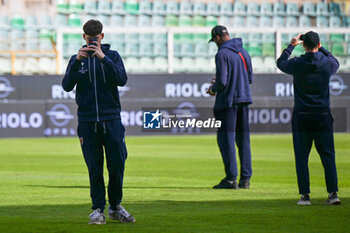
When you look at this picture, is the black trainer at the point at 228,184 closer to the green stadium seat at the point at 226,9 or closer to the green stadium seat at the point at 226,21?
the green stadium seat at the point at 226,21

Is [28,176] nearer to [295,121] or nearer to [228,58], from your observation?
[228,58]

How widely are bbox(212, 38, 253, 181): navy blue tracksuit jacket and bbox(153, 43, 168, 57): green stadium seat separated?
12.3 meters

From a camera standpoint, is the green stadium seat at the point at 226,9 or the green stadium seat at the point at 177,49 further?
the green stadium seat at the point at 226,9

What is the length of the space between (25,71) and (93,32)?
17.0 metres

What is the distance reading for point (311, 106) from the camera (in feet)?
25.3

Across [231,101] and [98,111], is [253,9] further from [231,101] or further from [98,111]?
[98,111]

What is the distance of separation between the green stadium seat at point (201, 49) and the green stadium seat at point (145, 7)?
12.6 ft

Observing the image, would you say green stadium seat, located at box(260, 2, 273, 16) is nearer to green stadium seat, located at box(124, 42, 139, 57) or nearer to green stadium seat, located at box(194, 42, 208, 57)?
green stadium seat, located at box(194, 42, 208, 57)

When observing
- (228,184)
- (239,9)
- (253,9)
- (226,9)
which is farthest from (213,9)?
(228,184)

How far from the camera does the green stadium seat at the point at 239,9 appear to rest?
88.0ft

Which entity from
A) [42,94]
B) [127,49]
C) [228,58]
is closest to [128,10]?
[127,49]

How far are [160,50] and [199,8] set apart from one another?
5.67 metres

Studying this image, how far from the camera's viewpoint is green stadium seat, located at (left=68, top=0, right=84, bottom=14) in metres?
26.2

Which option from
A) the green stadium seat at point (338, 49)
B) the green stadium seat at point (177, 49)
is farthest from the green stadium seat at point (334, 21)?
the green stadium seat at point (177, 49)
